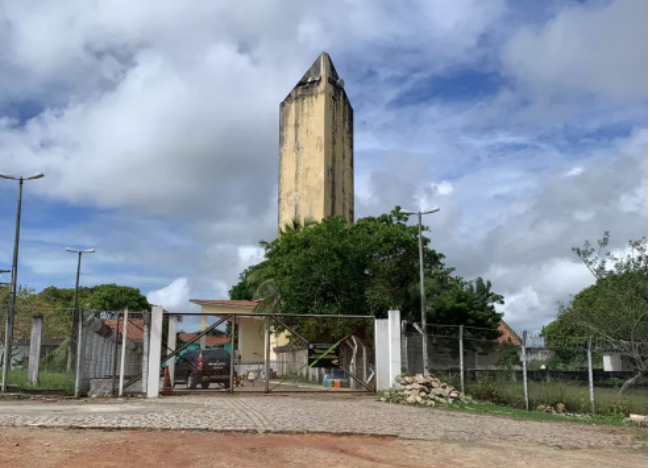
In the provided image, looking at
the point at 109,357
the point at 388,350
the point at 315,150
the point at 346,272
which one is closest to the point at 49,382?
the point at 109,357

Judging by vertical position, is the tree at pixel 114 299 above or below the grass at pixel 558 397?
above

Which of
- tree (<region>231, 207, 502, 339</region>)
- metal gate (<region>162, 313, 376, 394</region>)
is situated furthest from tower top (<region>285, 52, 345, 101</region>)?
metal gate (<region>162, 313, 376, 394</region>)

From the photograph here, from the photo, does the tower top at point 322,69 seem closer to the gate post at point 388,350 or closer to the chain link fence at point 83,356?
the gate post at point 388,350

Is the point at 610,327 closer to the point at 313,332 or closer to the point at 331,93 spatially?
the point at 313,332

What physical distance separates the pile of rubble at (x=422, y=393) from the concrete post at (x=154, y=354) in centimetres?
604

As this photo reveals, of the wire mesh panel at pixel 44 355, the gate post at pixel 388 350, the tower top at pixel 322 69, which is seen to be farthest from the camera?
the tower top at pixel 322 69

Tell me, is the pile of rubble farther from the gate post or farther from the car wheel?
the car wheel

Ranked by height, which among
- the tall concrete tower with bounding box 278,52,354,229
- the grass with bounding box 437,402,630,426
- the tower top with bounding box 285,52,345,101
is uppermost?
the tower top with bounding box 285,52,345,101

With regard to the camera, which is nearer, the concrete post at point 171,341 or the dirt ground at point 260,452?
the dirt ground at point 260,452

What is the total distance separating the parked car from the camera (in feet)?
66.4

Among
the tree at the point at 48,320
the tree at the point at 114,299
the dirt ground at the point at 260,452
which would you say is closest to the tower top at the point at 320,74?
the tree at the point at 114,299

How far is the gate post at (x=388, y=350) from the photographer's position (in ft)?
59.8

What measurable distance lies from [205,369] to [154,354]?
4.01m

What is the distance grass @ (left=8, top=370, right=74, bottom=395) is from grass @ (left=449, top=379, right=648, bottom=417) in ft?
34.3
